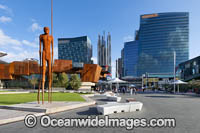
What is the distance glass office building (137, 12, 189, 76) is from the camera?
97312 millimetres

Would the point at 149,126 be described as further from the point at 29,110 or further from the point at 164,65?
the point at 164,65

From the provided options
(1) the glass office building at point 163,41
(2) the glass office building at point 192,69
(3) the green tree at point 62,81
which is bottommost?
(3) the green tree at point 62,81

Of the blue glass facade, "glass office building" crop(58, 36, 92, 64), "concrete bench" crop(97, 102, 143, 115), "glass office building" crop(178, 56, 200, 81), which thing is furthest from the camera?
"glass office building" crop(58, 36, 92, 64)

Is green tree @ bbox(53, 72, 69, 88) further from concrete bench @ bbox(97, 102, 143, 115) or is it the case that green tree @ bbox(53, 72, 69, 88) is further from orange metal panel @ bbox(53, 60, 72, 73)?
concrete bench @ bbox(97, 102, 143, 115)

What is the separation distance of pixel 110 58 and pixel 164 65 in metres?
82.6

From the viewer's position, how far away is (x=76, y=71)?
4331cm

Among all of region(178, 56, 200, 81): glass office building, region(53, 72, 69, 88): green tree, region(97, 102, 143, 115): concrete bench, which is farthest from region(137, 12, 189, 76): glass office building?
region(97, 102, 143, 115): concrete bench

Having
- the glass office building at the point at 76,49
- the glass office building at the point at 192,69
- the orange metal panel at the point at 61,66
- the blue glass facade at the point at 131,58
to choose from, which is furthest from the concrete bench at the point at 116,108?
the glass office building at the point at 76,49

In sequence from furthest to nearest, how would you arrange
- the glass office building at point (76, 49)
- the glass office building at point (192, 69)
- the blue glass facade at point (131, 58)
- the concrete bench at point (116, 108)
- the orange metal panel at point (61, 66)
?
the glass office building at point (76, 49), the blue glass facade at point (131, 58), the glass office building at point (192, 69), the orange metal panel at point (61, 66), the concrete bench at point (116, 108)

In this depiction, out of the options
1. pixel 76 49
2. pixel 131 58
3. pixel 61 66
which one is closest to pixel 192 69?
pixel 61 66

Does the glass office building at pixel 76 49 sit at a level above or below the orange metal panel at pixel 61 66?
above

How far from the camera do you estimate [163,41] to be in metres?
101

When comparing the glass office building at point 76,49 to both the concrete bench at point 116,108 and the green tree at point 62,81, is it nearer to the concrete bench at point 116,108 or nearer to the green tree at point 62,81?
the green tree at point 62,81

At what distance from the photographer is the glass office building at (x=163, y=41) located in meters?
97.3
